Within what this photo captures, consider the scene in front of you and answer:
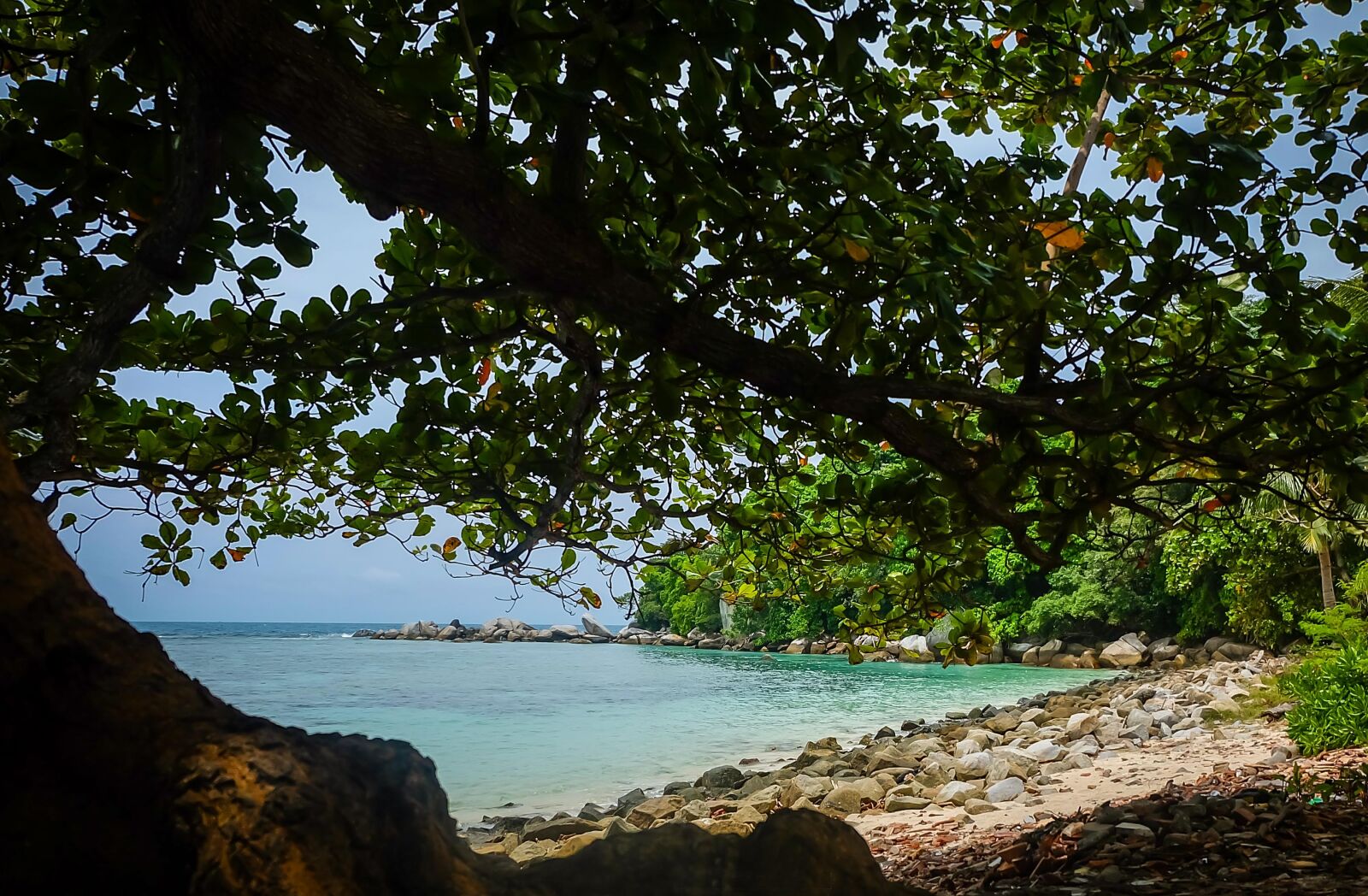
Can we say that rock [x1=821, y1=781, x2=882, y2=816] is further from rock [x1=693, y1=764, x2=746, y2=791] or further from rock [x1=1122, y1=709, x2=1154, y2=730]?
rock [x1=1122, y1=709, x2=1154, y2=730]

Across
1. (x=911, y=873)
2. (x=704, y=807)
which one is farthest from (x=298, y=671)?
(x=911, y=873)

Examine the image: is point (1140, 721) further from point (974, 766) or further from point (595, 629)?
point (595, 629)

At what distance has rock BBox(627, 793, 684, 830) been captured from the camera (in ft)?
24.5

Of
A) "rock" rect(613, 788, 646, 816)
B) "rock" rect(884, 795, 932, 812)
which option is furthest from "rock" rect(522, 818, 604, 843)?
"rock" rect(884, 795, 932, 812)

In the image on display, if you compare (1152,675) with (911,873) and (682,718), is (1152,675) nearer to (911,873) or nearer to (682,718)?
(682,718)

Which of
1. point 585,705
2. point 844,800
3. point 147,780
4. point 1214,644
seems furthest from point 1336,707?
point 1214,644

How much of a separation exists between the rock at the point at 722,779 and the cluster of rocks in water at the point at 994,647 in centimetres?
219

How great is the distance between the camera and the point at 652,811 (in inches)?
304

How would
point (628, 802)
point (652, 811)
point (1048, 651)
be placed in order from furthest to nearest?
1. point (1048, 651)
2. point (628, 802)
3. point (652, 811)

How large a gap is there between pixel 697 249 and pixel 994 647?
14.5 meters

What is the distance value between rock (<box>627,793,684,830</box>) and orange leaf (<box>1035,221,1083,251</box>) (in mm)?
6240

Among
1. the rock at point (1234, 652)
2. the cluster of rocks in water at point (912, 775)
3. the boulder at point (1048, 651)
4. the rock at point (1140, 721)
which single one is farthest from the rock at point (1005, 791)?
the boulder at point (1048, 651)

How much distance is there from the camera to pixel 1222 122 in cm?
346

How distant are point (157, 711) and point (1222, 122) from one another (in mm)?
4219
